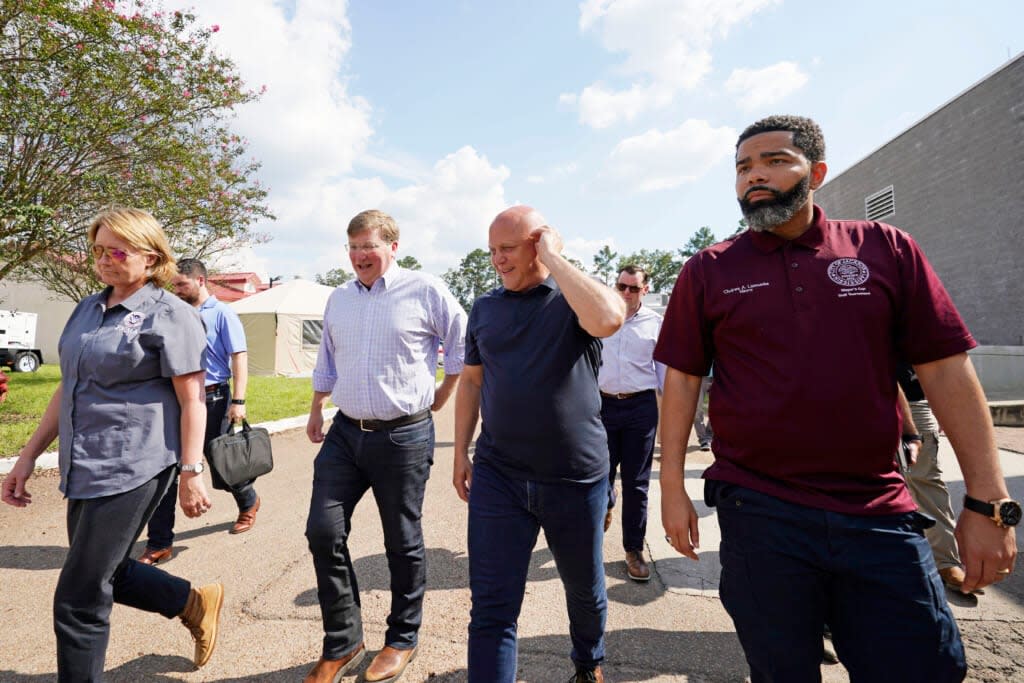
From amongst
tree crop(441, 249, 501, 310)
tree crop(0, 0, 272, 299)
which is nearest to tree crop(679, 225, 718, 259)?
tree crop(441, 249, 501, 310)

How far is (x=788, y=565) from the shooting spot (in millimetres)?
1603

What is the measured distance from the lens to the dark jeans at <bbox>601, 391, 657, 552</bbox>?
157 inches

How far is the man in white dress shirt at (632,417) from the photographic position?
13.0ft

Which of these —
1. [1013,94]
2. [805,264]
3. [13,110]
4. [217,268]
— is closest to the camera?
[805,264]

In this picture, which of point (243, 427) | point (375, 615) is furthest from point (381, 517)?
point (243, 427)

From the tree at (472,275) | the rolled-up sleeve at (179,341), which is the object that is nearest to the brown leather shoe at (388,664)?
the rolled-up sleeve at (179,341)

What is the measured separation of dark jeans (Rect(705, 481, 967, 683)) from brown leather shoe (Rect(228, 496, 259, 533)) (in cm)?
435

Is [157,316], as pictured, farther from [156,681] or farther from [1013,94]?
[1013,94]

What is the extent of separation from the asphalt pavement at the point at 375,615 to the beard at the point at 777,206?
85.7 inches

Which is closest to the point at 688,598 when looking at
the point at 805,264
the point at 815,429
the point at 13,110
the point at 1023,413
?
the point at 815,429

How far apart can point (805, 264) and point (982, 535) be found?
931 mm

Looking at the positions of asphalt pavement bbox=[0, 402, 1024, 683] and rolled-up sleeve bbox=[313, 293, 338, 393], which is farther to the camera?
rolled-up sleeve bbox=[313, 293, 338, 393]

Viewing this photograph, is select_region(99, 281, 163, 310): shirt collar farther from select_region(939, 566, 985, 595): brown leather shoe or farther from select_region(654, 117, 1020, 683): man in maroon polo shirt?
select_region(939, 566, 985, 595): brown leather shoe

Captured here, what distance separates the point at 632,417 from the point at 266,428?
6698 mm
